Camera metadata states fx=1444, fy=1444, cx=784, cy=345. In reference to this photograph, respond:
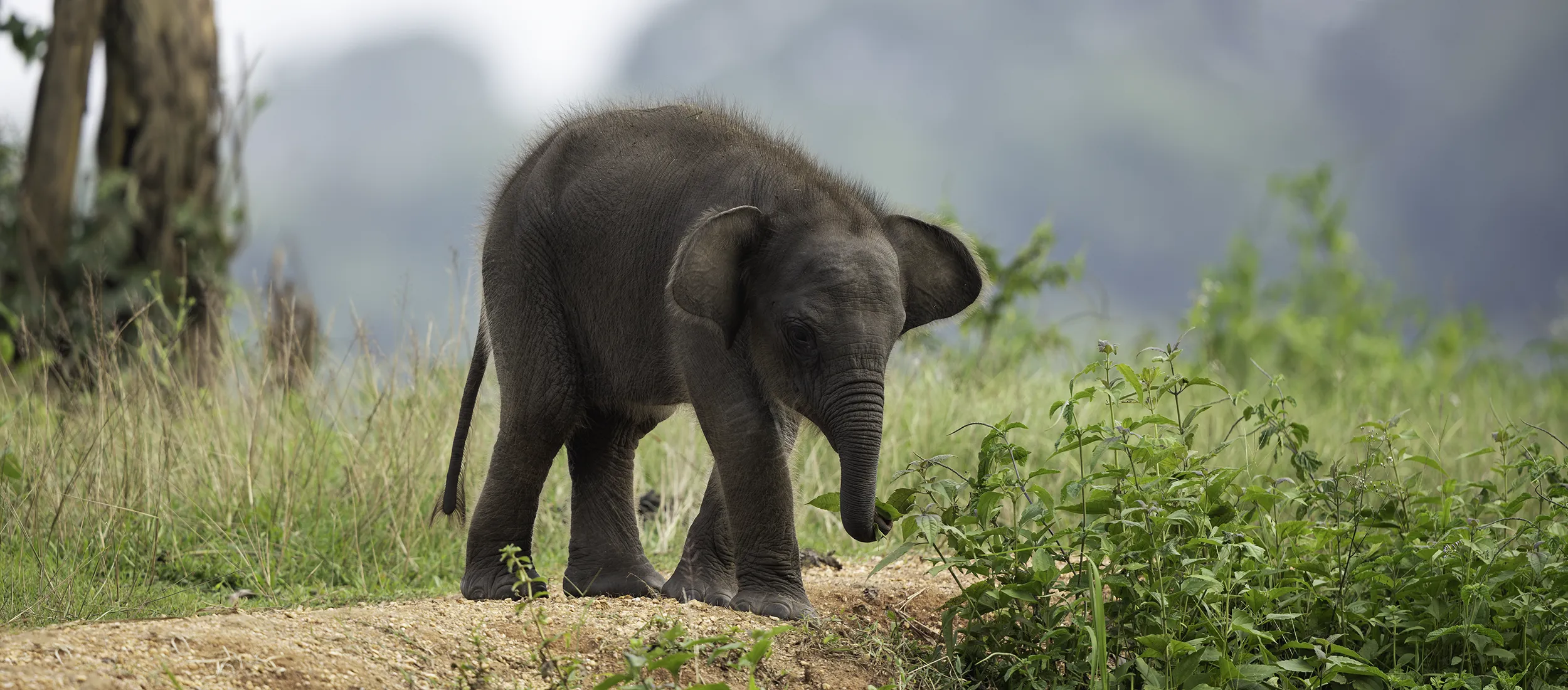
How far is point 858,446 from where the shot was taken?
4.43 m

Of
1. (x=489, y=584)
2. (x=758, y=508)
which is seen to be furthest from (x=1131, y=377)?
(x=489, y=584)

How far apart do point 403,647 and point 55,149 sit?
890 cm

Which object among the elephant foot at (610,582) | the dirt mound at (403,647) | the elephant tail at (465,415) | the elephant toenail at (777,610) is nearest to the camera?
the dirt mound at (403,647)

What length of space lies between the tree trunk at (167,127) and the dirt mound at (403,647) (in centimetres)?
777

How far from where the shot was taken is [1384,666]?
466 cm

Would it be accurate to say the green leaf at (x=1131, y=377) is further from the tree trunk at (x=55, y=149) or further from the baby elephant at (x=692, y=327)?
the tree trunk at (x=55, y=149)

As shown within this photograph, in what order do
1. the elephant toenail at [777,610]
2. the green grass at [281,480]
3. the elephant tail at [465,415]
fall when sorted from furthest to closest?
1. the green grass at [281,480]
2. the elephant tail at [465,415]
3. the elephant toenail at [777,610]

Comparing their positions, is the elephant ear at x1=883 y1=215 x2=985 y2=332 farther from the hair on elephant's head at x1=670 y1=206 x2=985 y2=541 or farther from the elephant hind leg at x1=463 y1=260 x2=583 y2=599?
the elephant hind leg at x1=463 y1=260 x2=583 y2=599

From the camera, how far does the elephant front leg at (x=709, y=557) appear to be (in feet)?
17.2

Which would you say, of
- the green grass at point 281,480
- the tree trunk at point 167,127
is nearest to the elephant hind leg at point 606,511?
the green grass at point 281,480

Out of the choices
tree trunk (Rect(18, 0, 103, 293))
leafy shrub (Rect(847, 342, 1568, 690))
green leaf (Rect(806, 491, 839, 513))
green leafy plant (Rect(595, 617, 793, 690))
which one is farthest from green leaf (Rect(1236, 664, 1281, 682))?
tree trunk (Rect(18, 0, 103, 293))

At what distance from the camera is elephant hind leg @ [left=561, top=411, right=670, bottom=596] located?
18.0 feet

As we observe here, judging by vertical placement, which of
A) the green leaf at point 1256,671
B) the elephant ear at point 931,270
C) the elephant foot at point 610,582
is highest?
the elephant ear at point 931,270

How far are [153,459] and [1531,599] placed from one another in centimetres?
575
